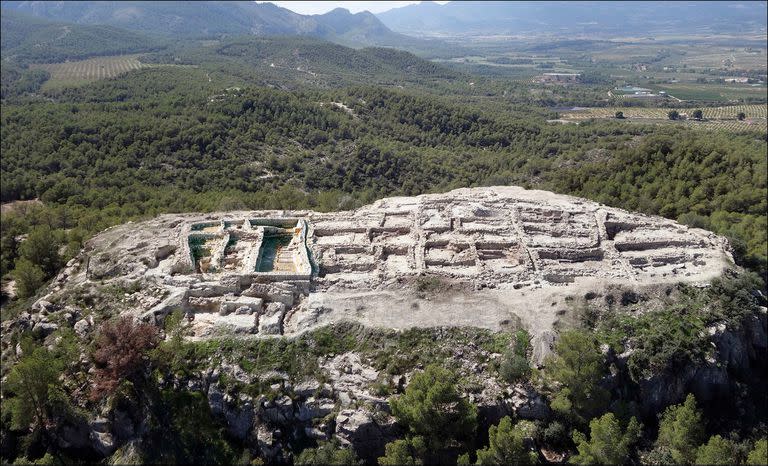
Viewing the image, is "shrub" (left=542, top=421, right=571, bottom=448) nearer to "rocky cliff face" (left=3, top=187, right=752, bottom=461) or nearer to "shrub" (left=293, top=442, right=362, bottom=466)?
"rocky cliff face" (left=3, top=187, right=752, bottom=461)

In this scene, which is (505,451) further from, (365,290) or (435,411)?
(365,290)

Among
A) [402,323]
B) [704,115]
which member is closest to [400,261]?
[402,323]

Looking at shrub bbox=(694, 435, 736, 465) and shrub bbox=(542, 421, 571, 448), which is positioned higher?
shrub bbox=(694, 435, 736, 465)

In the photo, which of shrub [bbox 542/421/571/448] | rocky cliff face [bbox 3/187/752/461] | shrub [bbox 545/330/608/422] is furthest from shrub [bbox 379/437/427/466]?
shrub [bbox 545/330/608/422]

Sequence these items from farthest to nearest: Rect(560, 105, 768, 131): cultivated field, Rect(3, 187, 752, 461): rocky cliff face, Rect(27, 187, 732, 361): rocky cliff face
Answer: Rect(560, 105, 768, 131): cultivated field → Rect(27, 187, 732, 361): rocky cliff face → Rect(3, 187, 752, 461): rocky cliff face

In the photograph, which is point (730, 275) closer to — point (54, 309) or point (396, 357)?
point (396, 357)

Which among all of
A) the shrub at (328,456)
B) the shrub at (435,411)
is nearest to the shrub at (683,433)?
the shrub at (435,411)
